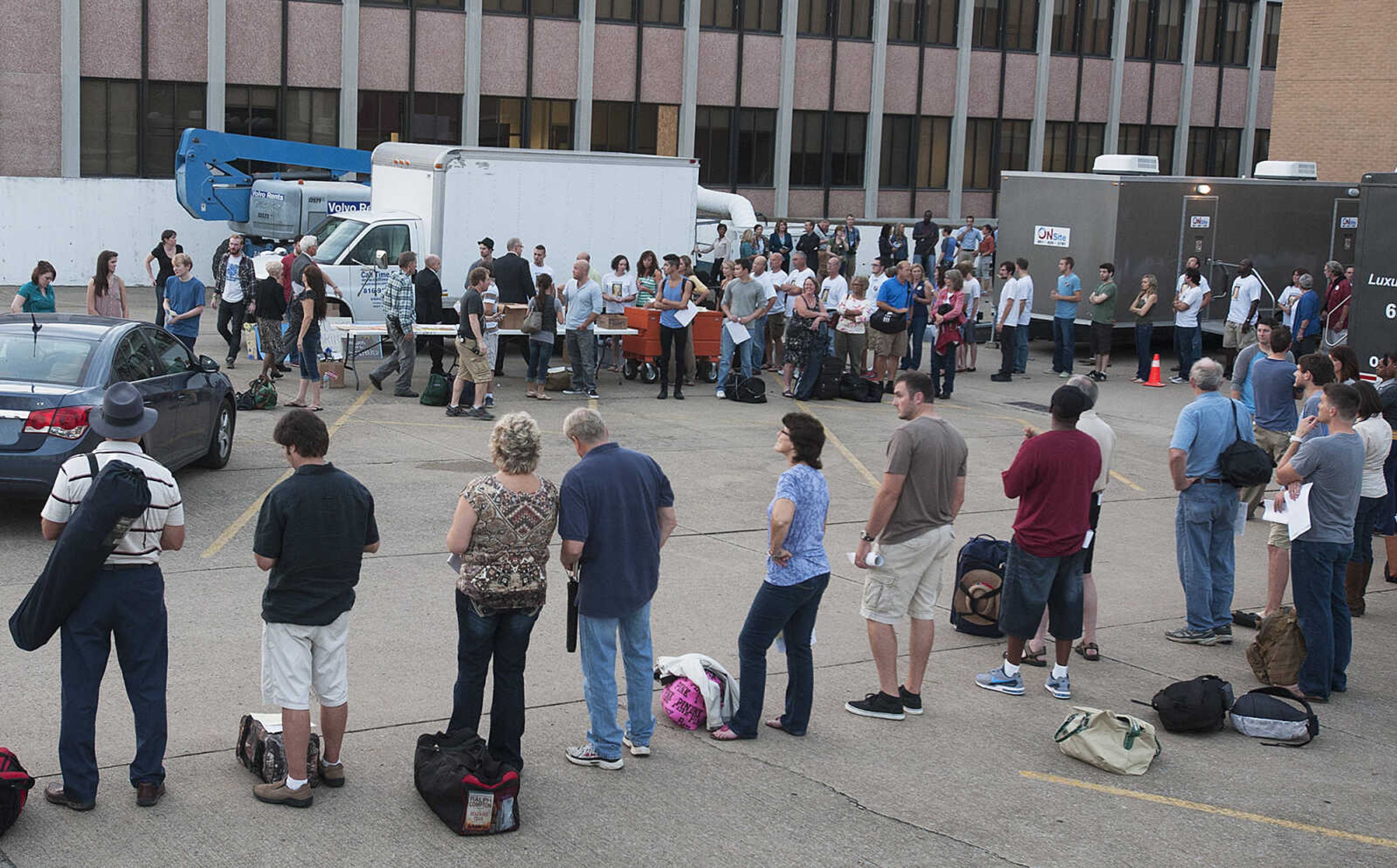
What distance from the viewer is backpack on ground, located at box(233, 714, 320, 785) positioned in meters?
6.34

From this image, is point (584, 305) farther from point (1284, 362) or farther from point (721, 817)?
point (721, 817)

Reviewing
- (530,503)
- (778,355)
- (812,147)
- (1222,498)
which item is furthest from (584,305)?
(812,147)

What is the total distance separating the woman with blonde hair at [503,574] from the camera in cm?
629

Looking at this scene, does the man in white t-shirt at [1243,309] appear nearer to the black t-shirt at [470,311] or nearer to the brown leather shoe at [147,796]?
the black t-shirt at [470,311]

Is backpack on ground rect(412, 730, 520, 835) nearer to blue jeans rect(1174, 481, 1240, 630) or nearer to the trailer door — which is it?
blue jeans rect(1174, 481, 1240, 630)

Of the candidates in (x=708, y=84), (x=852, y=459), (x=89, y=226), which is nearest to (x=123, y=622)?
(x=852, y=459)

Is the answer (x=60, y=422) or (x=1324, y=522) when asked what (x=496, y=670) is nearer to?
(x=1324, y=522)

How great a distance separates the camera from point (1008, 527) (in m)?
12.6

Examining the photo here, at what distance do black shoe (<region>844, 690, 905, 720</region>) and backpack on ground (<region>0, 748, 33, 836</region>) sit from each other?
4.08 metres

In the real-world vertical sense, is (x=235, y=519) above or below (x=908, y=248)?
below

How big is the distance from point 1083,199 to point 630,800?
19.8 meters

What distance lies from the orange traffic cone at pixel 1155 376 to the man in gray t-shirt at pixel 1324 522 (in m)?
14.1

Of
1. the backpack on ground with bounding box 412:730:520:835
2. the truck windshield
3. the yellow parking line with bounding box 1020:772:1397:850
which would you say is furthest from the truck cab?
the yellow parking line with bounding box 1020:772:1397:850

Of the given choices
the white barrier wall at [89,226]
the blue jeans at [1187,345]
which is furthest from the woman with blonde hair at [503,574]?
the white barrier wall at [89,226]
